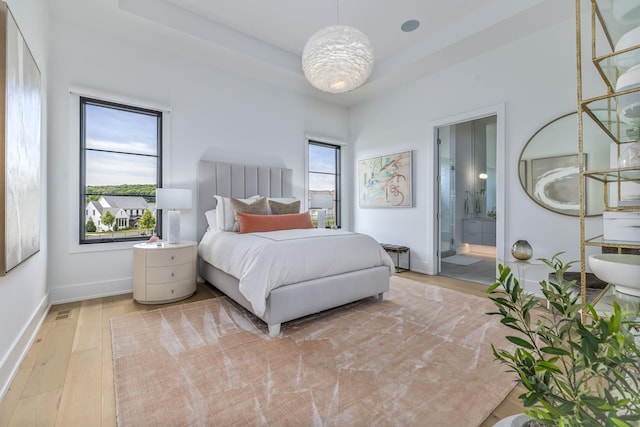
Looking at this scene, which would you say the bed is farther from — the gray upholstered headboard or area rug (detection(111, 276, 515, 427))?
area rug (detection(111, 276, 515, 427))

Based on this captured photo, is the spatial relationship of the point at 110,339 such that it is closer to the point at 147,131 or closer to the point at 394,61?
the point at 147,131

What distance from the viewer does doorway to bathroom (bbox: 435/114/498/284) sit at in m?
5.41

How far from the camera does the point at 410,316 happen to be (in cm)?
259

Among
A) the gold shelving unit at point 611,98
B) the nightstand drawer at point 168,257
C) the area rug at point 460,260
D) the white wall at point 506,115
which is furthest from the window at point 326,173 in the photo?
the gold shelving unit at point 611,98

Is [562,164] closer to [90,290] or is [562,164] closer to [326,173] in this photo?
[326,173]

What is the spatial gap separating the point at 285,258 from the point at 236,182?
216cm

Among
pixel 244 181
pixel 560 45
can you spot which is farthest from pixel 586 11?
pixel 244 181

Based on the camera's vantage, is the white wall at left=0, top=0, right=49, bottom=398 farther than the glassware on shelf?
Yes

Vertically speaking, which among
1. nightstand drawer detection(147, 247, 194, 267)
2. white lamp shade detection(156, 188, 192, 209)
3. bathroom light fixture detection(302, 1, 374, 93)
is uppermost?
bathroom light fixture detection(302, 1, 374, 93)

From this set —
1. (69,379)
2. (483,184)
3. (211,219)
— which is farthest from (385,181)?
(69,379)

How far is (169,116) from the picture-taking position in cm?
360

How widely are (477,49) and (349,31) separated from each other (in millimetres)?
1911

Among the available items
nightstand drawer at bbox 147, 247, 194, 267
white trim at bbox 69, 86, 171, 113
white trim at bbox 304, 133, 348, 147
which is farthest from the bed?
white trim at bbox 304, 133, 348, 147

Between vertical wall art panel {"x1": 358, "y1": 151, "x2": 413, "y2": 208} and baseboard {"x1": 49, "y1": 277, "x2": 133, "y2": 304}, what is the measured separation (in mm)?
3751
